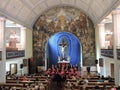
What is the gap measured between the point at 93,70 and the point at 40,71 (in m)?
7.58

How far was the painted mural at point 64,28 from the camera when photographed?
28.8 metres

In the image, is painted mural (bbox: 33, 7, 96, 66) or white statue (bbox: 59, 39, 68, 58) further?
white statue (bbox: 59, 39, 68, 58)

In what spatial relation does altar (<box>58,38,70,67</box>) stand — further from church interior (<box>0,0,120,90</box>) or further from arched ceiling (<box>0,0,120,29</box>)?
arched ceiling (<box>0,0,120,29</box>)

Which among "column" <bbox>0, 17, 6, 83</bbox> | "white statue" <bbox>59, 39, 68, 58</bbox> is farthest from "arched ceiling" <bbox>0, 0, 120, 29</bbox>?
"white statue" <bbox>59, 39, 68, 58</bbox>

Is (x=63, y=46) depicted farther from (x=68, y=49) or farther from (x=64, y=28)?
(x=64, y=28)

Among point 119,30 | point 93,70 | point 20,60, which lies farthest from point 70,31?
point 119,30

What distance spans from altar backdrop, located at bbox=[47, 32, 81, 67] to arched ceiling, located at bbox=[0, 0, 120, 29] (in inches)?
202

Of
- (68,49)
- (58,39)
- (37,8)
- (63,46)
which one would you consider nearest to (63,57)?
(68,49)

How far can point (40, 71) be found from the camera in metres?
28.9

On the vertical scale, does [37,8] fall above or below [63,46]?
above

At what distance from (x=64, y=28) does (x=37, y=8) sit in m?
5.15

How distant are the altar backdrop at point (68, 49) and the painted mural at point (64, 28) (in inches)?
115

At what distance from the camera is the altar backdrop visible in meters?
32.0

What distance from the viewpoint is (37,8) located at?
26391mm
